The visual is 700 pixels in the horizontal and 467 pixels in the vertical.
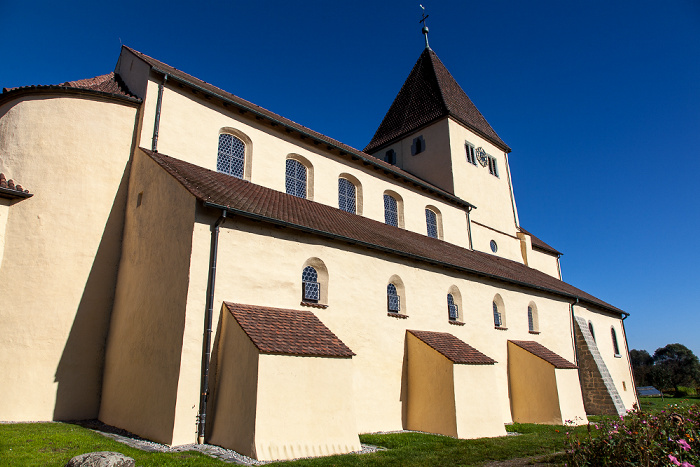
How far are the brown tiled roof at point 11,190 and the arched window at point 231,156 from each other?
4.99 metres

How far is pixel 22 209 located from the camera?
1126 centimetres

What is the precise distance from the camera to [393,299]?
44.1ft

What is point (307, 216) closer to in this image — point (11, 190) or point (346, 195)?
point (346, 195)


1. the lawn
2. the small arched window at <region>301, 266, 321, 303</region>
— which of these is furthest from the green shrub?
the small arched window at <region>301, 266, 321, 303</region>

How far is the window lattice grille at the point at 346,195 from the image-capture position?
17722mm

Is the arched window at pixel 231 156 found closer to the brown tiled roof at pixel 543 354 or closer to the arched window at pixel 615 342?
the brown tiled roof at pixel 543 354

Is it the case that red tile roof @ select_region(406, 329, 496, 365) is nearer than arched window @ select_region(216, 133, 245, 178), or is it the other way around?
red tile roof @ select_region(406, 329, 496, 365)

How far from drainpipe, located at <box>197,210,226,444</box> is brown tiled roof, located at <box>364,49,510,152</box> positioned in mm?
18431

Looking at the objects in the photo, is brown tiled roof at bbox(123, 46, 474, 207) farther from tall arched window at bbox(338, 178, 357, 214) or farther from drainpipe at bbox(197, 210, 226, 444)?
drainpipe at bbox(197, 210, 226, 444)

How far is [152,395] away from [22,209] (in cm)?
581

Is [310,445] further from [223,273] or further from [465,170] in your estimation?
[465,170]

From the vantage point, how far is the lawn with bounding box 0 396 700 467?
714 cm

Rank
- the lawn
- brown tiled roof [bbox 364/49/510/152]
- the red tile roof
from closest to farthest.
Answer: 1. the lawn
2. the red tile roof
3. brown tiled roof [bbox 364/49/510/152]

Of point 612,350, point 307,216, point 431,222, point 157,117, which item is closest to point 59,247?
point 157,117
